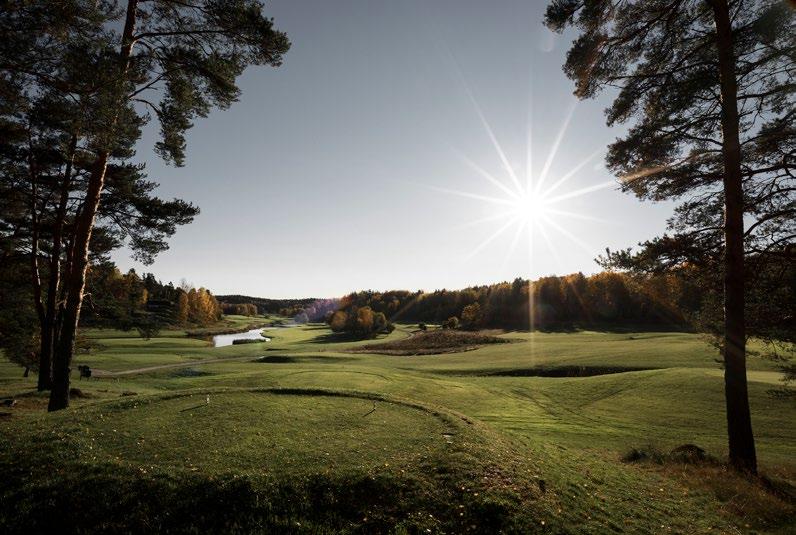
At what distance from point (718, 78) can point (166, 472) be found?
1776 centimetres

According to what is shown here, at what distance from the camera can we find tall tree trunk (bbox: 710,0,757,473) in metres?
11.7

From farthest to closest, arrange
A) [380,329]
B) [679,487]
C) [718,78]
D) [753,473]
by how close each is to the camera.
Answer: [380,329] → [718,78] → [753,473] → [679,487]

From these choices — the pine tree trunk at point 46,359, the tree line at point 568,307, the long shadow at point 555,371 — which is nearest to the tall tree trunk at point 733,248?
the long shadow at point 555,371

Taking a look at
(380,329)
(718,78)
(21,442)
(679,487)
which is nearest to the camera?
(21,442)

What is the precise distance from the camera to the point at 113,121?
37.7 ft

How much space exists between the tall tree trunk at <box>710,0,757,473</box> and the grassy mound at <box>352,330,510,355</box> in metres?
42.2

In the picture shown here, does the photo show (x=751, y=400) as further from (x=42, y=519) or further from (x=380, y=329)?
(x=380, y=329)

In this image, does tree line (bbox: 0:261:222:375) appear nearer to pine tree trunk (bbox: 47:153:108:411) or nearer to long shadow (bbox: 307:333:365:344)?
pine tree trunk (bbox: 47:153:108:411)

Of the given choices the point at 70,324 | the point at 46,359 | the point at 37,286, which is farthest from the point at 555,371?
the point at 37,286

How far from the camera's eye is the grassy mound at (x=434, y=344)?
54.8m

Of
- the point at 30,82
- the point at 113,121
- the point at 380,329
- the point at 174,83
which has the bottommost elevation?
the point at 380,329

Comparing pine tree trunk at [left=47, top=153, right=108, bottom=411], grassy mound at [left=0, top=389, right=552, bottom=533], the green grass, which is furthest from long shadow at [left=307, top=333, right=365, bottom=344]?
grassy mound at [left=0, top=389, right=552, bottom=533]

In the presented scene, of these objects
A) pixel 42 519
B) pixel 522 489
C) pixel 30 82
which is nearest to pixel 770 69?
pixel 522 489

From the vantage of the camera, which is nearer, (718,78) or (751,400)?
(718,78)
